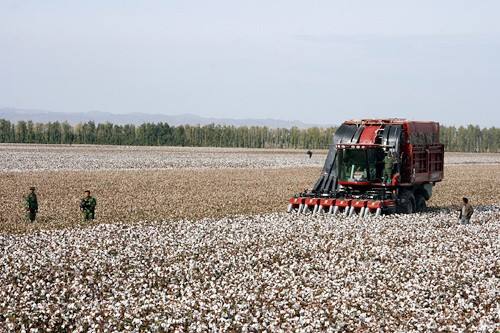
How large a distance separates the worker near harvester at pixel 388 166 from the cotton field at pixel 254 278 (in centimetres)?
365

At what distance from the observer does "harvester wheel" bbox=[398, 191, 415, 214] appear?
2789cm

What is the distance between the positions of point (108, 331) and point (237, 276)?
4.47 m

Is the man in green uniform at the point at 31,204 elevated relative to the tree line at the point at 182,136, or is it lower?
lower

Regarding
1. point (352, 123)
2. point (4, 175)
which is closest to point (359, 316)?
point (352, 123)

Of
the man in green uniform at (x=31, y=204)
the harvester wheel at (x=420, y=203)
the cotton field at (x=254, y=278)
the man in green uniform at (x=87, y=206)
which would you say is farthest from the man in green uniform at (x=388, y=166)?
the man in green uniform at (x=31, y=204)

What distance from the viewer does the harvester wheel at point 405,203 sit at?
2789 cm

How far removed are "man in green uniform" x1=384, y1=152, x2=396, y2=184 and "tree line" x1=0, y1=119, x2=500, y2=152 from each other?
378 ft

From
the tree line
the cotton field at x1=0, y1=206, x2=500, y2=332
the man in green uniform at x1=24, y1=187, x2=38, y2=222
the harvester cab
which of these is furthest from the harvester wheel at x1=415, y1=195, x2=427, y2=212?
the tree line

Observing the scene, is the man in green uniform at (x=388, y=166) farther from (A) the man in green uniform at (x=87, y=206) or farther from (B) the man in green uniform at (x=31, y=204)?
(B) the man in green uniform at (x=31, y=204)

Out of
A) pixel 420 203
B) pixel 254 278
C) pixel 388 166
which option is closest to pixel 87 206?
pixel 388 166

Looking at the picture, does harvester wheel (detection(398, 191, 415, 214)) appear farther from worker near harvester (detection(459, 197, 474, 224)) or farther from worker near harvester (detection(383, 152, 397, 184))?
worker near harvester (detection(459, 197, 474, 224))

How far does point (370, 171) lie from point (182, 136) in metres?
122

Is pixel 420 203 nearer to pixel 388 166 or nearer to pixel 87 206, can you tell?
pixel 388 166

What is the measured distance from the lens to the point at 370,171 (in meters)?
27.9
